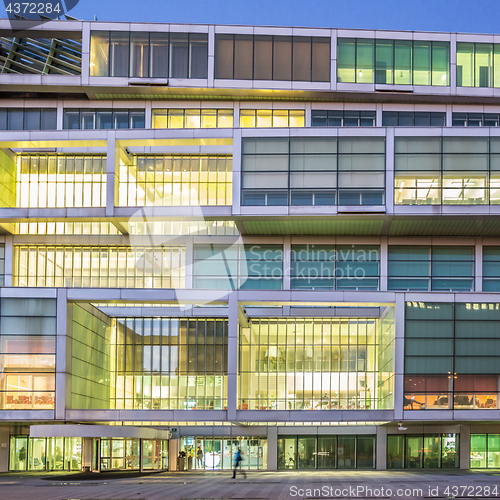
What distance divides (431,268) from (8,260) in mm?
30306

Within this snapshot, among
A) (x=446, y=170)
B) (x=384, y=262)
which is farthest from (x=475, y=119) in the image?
(x=384, y=262)

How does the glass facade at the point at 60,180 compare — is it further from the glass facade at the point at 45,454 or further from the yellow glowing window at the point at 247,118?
the glass facade at the point at 45,454

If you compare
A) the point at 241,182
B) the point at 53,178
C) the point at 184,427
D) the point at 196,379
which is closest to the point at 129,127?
the point at 53,178

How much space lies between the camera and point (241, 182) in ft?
141

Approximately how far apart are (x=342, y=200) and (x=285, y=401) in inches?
600

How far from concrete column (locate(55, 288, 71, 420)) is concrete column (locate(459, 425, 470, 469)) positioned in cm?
2737

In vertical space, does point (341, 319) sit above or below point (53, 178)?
below

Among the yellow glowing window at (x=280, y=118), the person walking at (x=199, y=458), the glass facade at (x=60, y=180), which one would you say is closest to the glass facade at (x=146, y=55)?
the yellow glowing window at (x=280, y=118)

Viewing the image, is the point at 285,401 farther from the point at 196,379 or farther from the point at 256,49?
the point at 256,49

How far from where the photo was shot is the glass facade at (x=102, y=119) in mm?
47281

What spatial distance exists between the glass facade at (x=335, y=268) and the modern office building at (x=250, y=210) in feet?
0.47

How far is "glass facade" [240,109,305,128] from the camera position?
47406 millimetres

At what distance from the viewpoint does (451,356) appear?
1544 inches

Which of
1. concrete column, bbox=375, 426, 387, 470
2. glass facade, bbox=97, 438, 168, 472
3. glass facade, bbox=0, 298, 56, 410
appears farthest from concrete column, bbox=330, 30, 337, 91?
glass facade, bbox=97, 438, 168, 472
